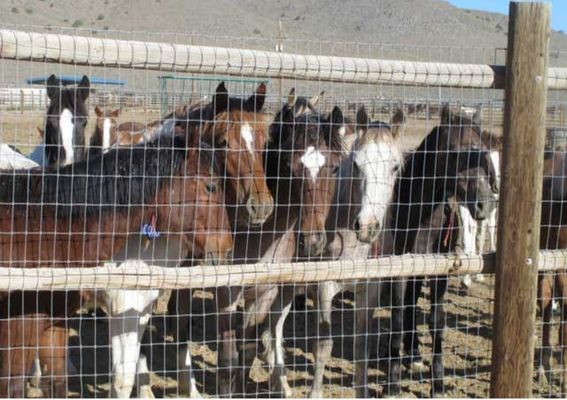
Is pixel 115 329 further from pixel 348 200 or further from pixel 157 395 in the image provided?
pixel 348 200

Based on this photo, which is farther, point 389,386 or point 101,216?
point 389,386

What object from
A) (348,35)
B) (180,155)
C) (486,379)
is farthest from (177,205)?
(348,35)

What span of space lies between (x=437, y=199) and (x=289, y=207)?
133cm

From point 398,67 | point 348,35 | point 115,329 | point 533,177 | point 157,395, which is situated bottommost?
point 157,395

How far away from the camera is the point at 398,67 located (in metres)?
3.61

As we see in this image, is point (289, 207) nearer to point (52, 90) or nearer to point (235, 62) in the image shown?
point (235, 62)

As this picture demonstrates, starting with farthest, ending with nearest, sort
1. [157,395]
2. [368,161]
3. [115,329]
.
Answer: [157,395]
[368,161]
[115,329]

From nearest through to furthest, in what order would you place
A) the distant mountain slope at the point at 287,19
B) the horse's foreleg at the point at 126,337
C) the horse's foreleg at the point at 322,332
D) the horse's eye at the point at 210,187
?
the horse's eye at the point at 210,187 → the horse's foreleg at the point at 126,337 → the horse's foreleg at the point at 322,332 → the distant mountain slope at the point at 287,19

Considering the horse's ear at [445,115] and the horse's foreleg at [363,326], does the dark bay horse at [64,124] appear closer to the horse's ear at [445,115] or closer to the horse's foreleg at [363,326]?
the horse's foreleg at [363,326]

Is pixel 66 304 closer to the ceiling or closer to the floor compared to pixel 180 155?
closer to the floor

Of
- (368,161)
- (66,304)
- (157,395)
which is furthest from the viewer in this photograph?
(157,395)

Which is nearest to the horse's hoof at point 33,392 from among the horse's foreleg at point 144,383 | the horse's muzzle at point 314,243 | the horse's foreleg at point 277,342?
the horse's foreleg at point 144,383

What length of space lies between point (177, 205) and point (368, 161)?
1.52m

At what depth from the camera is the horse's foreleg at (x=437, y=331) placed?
18.9 ft
